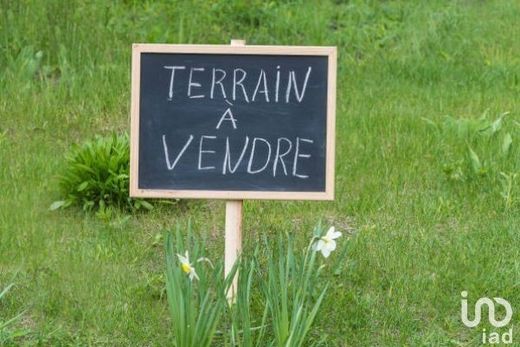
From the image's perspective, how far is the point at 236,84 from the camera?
4207 millimetres

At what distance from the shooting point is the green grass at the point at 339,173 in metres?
4.53

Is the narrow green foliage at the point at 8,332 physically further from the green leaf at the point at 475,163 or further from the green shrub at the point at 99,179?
the green leaf at the point at 475,163

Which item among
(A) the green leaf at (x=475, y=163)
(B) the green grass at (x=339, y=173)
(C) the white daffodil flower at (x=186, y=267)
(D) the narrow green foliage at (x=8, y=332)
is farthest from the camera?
(A) the green leaf at (x=475, y=163)

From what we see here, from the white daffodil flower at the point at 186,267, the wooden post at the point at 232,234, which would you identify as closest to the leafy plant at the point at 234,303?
the white daffodil flower at the point at 186,267

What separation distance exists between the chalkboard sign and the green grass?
0.39 m

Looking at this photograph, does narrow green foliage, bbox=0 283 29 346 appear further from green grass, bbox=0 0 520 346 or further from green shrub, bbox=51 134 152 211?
green shrub, bbox=51 134 152 211

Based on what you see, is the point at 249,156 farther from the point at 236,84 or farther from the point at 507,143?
the point at 507,143

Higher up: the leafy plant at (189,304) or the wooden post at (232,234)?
the wooden post at (232,234)

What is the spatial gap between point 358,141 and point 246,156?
2151 millimetres

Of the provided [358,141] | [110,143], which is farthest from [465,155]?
[110,143]

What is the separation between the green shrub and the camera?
541 cm

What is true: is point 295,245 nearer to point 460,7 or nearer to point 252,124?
point 252,124

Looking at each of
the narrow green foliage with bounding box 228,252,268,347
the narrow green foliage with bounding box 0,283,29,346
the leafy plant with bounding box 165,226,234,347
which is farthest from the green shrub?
the leafy plant with bounding box 165,226,234,347

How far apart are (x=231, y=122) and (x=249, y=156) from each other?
0.48ft
